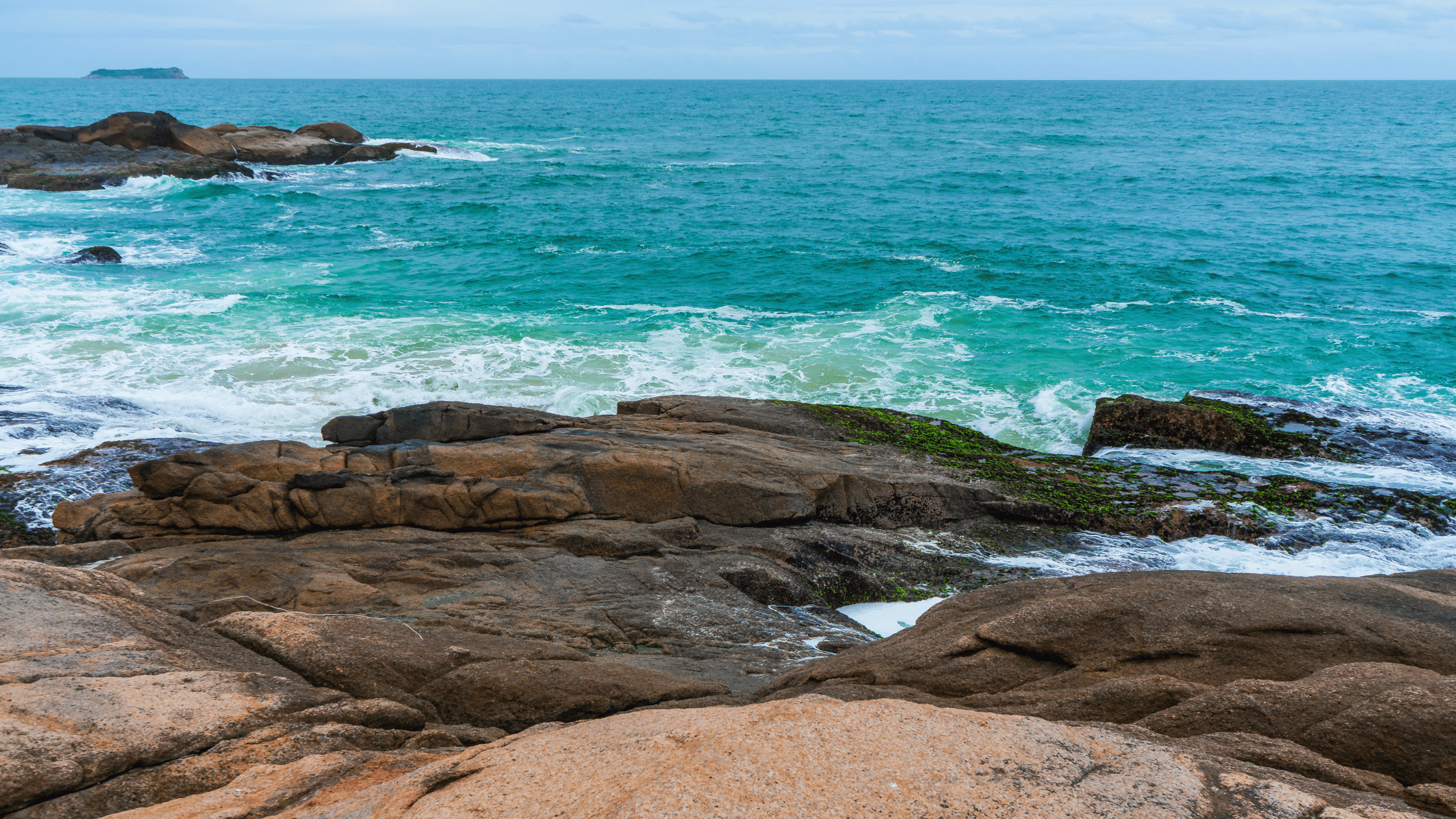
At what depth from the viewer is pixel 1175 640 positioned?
6.27 metres

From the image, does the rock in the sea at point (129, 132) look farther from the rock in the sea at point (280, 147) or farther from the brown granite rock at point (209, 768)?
the brown granite rock at point (209, 768)

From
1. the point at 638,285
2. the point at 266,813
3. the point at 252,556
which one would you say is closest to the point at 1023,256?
the point at 638,285

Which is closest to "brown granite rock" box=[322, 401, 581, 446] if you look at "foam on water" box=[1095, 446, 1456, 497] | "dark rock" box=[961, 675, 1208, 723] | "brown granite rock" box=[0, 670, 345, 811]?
"brown granite rock" box=[0, 670, 345, 811]

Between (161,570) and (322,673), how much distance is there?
361 cm

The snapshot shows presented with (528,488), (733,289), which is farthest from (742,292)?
(528,488)

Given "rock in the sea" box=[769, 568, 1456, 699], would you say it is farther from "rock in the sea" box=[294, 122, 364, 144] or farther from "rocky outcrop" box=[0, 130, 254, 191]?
"rock in the sea" box=[294, 122, 364, 144]

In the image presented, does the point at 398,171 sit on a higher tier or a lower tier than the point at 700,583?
higher

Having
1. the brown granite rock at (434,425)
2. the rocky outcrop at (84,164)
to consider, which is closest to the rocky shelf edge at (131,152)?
the rocky outcrop at (84,164)

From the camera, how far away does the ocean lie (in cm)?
1834

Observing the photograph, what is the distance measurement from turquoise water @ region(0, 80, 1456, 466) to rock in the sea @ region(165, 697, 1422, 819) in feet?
42.7

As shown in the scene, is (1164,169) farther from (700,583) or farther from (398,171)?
(700,583)

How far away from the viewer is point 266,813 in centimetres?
407

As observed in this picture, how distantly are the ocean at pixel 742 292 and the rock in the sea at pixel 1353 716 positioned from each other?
19.8ft

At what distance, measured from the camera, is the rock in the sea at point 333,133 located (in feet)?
201
